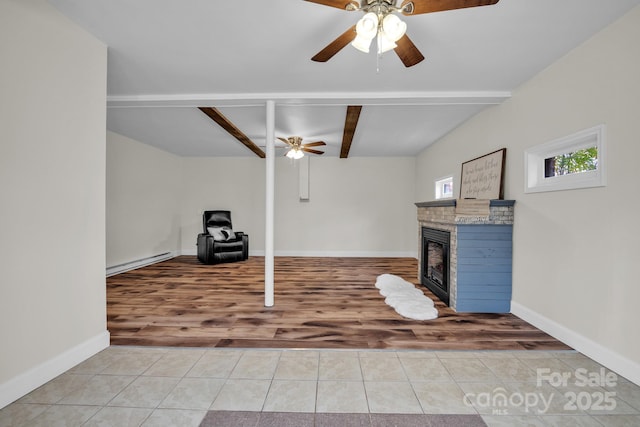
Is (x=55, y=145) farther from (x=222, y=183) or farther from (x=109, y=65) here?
(x=222, y=183)

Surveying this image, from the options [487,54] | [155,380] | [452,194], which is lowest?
[155,380]

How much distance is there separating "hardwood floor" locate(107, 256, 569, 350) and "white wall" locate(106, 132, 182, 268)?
2.79 feet

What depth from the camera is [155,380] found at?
1733 mm

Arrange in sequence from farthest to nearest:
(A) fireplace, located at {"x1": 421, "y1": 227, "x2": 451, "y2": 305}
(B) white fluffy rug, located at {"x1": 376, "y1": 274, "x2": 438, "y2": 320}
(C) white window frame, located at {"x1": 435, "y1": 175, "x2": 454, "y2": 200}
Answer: (C) white window frame, located at {"x1": 435, "y1": 175, "x2": 454, "y2": 200}
(A) fireplace, located at {"x1": 421, "y1": 227, "x2": 451, "y2": 305}
(B) white fluffy rug, located at {"x1": 376, "y1": 274, "x2": 438, "y2": 320}

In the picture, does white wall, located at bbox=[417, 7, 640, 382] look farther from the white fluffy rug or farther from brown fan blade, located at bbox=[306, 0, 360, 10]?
brown fan blade, located at bbox=[306, 0, 360, 10]

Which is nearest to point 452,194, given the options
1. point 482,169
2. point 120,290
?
point 482,169

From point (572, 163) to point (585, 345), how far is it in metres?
1.47

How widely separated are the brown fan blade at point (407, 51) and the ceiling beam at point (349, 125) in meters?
1.45

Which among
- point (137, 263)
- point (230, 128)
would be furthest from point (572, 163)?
point (137, 263)

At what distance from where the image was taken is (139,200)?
512cm

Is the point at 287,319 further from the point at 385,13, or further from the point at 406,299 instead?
the point at 385,13

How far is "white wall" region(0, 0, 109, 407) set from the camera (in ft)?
4.99

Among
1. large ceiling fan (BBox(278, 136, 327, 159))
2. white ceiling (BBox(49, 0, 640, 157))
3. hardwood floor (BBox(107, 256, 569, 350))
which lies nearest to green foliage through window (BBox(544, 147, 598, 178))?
white ceiling (BBox(49, 0, 640, 157))

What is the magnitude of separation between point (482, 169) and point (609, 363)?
2.21 m
